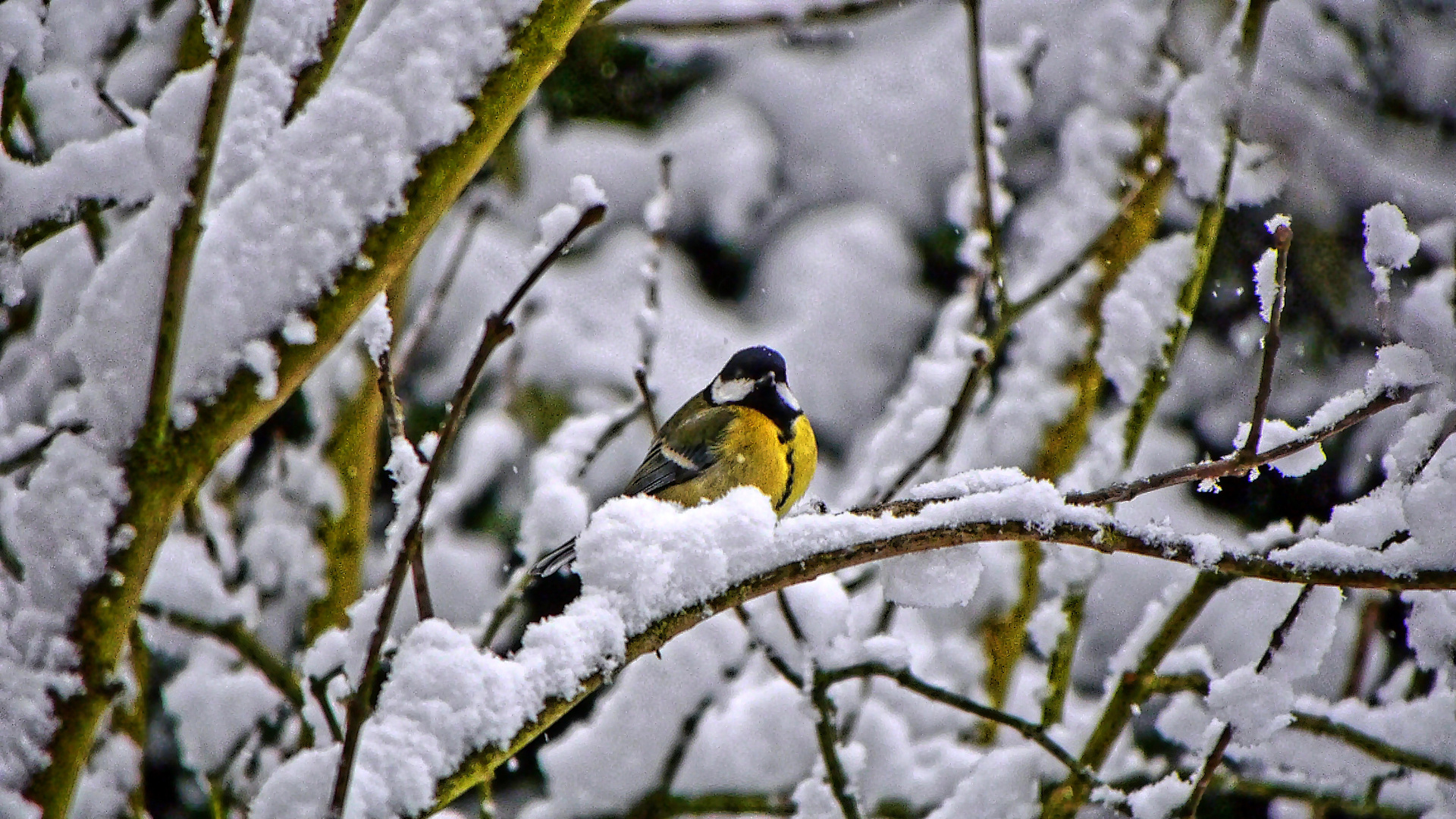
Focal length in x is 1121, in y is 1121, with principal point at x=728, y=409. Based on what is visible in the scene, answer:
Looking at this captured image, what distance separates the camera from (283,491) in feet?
10.4

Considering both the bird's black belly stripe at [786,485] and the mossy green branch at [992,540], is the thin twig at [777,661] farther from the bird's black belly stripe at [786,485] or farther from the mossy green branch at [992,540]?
the bird's black belly stripe at [786,485]

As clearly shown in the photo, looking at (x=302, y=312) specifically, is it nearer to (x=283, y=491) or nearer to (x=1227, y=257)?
(x=283, y=491)

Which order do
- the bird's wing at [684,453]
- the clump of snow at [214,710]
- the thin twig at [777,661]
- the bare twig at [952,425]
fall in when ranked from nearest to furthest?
the thin twig at [777,661], the bare twig at [952,425], the clump of snow at [214,710], the bird's wing at [684,453]

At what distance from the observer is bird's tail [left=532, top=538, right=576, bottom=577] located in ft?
8.63

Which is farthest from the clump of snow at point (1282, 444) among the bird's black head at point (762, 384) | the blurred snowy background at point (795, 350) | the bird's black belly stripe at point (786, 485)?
the bird's black head at point (762, 384)

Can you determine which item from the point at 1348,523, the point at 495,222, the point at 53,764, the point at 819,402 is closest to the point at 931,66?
the point at 819,402

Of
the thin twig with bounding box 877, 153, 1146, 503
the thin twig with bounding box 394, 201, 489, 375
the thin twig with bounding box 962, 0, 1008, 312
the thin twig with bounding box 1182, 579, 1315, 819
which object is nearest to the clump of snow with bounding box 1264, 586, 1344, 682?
the thin twig with bounding box 1182, 579, 1315, 819

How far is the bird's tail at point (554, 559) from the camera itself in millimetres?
2629

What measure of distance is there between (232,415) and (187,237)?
23 cm

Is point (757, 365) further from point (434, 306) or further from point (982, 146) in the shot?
point (982, 146)

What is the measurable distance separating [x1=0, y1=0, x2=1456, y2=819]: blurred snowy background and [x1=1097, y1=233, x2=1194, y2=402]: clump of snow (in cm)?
1

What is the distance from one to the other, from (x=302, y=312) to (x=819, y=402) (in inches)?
150

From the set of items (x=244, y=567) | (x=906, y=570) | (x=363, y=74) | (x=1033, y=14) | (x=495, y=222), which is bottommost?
(x=906, y=570)

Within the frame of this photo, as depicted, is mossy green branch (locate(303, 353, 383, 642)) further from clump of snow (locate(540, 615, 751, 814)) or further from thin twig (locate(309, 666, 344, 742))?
thin twig (locate(309, 666, 344, 742))
